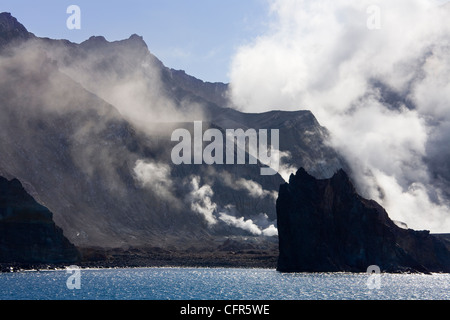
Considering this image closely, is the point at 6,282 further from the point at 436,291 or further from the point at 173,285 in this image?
the point at 436,291

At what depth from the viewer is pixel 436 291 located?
174250mm

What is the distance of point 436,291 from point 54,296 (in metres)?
100
